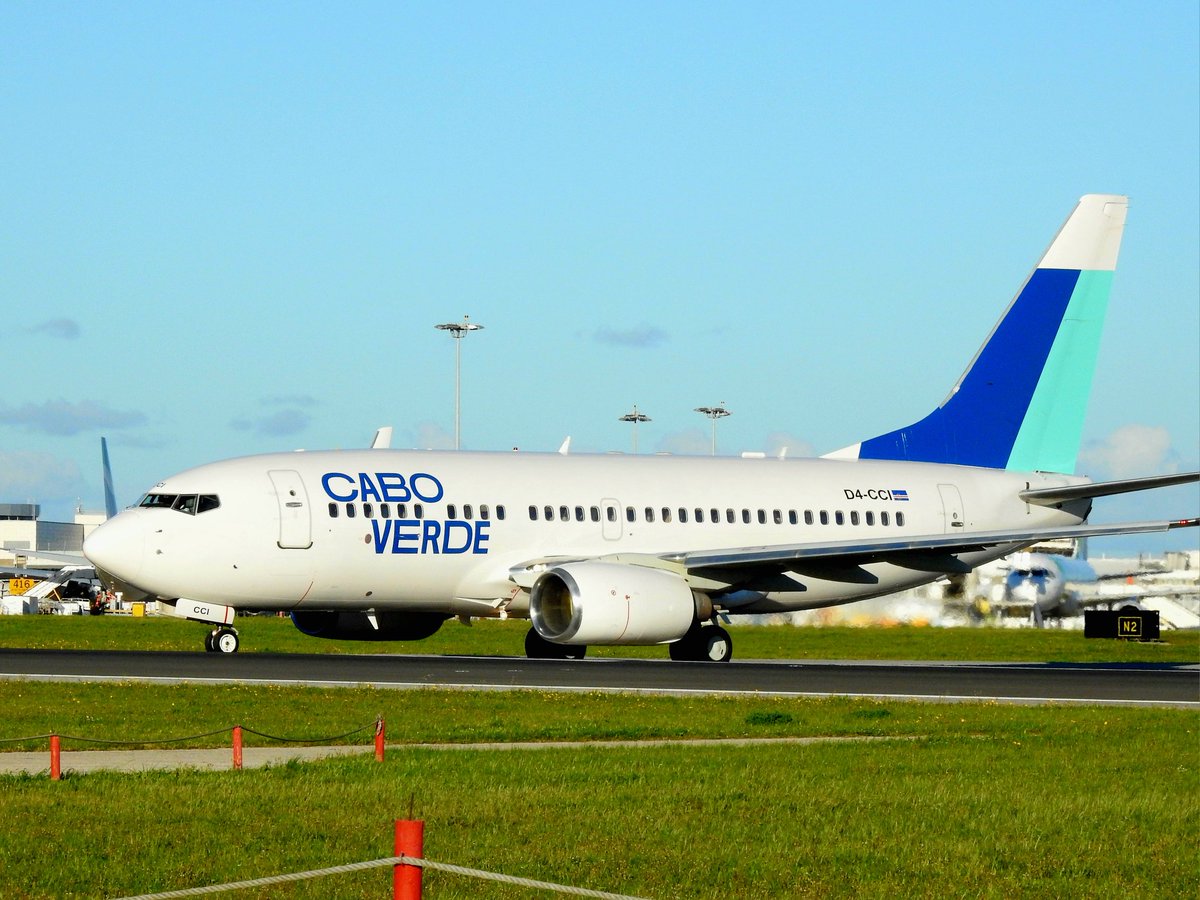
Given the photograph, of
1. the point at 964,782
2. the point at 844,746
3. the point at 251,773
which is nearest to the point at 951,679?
the point at 844,746

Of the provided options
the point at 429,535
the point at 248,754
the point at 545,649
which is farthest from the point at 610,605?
the point at 248,754

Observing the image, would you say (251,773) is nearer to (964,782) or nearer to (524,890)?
(524,890)

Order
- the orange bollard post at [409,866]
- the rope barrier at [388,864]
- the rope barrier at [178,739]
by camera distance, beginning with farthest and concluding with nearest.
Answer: the rope barrier at [178,739] → the rope barrier at [388,864] → the orange bollard post at [409,866]

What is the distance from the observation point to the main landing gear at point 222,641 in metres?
36.1

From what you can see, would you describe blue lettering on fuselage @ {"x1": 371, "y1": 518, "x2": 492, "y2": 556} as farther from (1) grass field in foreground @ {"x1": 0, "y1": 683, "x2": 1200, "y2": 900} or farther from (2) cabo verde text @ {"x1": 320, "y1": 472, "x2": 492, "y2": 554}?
(1) grass field in foreground @ {"x1": 0, "y1": 683, "x2": 1200, "y2": 900}

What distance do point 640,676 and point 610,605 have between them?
14.2ft

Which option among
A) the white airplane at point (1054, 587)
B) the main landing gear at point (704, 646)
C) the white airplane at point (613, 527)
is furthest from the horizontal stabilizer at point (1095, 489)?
the white airplane at point (1054, 587)

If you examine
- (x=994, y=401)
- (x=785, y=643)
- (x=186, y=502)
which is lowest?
(x=785, y=643)

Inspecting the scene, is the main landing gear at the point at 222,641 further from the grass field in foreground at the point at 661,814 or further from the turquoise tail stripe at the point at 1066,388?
the turquoise tail stripe at the point at 1066,388

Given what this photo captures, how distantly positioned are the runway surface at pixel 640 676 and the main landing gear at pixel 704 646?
5.29ft

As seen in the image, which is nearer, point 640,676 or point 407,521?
point 640,676

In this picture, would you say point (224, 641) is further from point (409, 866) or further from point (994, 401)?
point (409, 866)

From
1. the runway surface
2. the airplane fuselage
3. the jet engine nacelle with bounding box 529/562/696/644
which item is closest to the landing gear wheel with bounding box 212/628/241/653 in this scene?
the airplane fuselage

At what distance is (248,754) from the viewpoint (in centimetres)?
1788
